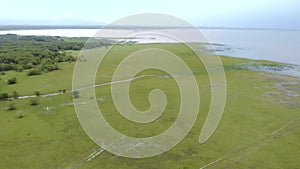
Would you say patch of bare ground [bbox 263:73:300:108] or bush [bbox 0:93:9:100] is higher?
patch of bare ground [bbox 263:73:300:108]

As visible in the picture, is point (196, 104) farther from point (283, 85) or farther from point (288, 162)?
point (283, 85)

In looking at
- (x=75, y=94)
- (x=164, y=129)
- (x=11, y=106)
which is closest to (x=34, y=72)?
(x=75, y=94)

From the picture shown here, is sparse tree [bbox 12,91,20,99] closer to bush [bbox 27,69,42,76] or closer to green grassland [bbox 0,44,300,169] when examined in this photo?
green grassland [bbox 0,44,300,169]

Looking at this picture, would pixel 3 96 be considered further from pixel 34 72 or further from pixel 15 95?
pixel 34 72

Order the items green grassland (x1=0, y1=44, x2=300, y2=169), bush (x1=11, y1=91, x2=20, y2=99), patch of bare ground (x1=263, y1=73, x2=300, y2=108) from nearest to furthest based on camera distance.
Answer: green grassland (x1=0, y1=44, x2=300, y2=169)
patch of bare ground (x1=263, y1=73, x2=300, y2=108)
bush (x1=11, y1=91, x2=20, y2=99)

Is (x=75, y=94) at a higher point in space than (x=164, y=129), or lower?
higher

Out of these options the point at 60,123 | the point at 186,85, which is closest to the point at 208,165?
the point at 60,123

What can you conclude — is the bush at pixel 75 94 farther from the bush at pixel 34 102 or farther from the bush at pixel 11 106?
the bush at pixel 11 106

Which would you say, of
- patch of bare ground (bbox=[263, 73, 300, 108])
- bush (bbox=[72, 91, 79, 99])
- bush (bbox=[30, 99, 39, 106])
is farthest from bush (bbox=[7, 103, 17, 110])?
patch of bare ground (bbox=[263, 73, 300, 108])
